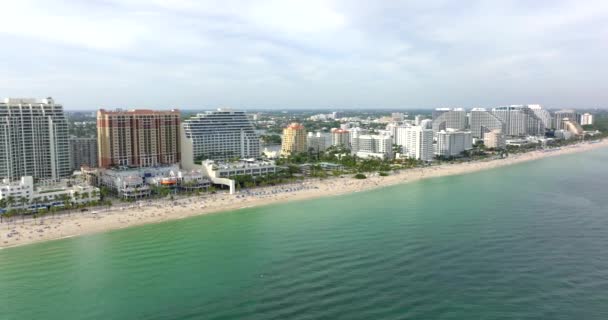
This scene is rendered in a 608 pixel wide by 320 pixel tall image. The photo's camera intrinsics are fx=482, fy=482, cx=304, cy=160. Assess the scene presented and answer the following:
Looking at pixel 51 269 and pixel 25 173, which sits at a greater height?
pixel 25 173

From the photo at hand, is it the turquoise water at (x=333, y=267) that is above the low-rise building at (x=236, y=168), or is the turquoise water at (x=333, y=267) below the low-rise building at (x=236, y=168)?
below

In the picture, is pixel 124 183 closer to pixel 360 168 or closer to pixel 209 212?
pixel 209 212

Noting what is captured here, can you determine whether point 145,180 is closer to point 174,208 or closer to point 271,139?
point 174,208

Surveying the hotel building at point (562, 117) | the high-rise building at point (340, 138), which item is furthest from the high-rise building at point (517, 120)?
the high-rise building at point (340, 138)

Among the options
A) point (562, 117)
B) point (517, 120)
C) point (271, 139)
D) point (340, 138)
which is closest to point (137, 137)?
point (340, 138)

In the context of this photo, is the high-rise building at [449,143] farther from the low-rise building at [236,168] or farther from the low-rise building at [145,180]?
the low-rise building at [145,180]

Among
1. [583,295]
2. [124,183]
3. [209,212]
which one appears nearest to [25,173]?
[124,183]
